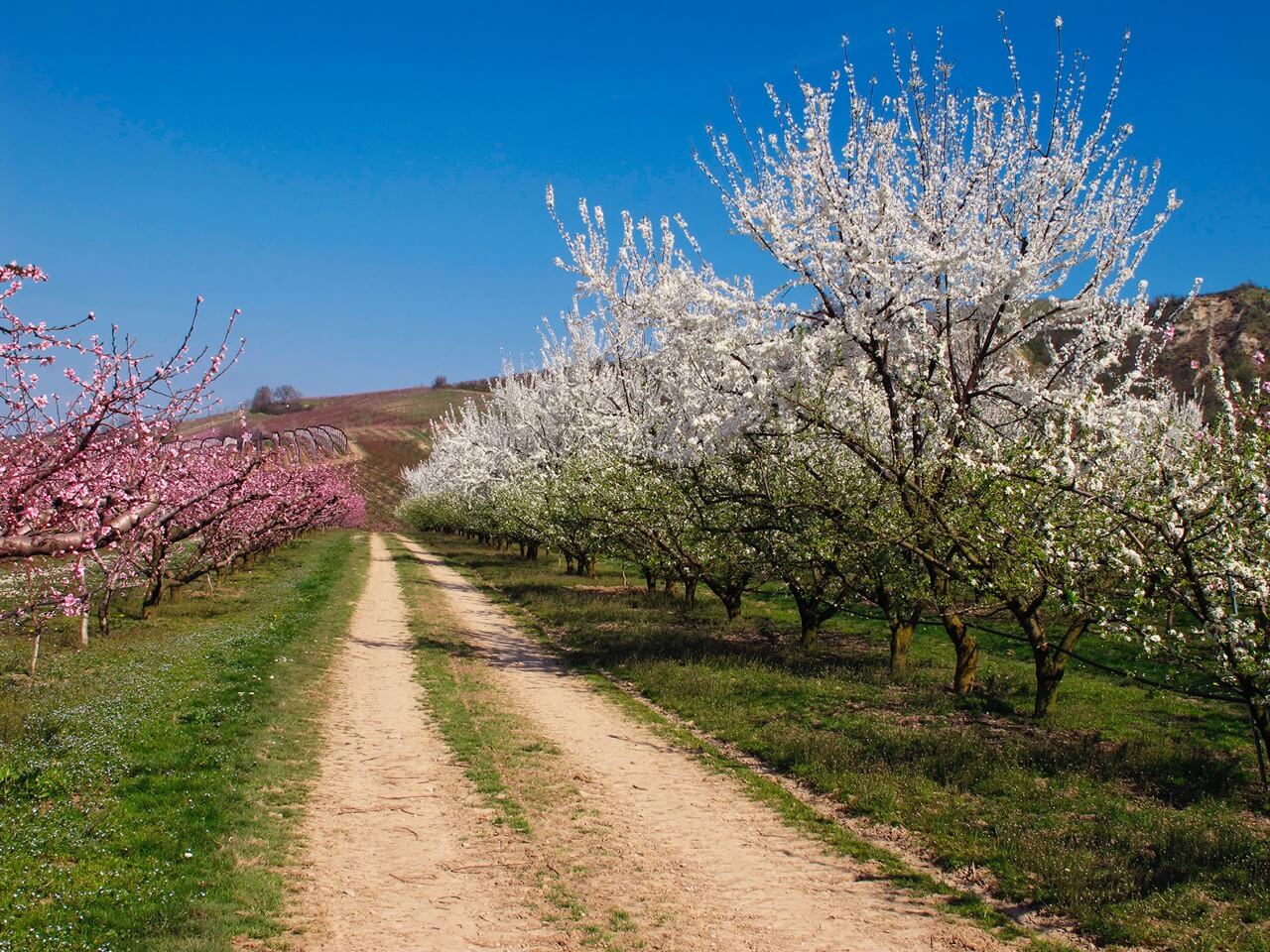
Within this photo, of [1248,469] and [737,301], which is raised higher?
[737,301]

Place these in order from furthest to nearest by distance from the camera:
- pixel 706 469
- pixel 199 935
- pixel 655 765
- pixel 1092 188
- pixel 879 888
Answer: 1. pixel 706 469
2. pixel 1092 188
3. pixel 655 765
4. pixel 879 888
5. pixel 199 935

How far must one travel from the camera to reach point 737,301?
518 inches

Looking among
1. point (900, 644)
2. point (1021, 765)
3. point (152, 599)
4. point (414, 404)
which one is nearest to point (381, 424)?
point (414, 404)

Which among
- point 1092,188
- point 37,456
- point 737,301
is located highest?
point 1092,188

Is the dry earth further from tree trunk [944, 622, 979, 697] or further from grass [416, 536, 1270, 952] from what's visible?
tree trunk [944, 622, 979, 697]

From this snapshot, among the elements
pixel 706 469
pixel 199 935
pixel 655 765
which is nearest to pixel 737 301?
pixel 706 469

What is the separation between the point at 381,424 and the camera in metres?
151

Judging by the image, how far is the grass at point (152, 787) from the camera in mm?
6191

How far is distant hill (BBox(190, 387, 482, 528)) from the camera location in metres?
118

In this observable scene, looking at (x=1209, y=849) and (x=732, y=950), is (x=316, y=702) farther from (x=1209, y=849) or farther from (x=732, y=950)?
(x=1209, y=849)

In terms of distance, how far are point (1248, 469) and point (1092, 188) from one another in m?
6.47

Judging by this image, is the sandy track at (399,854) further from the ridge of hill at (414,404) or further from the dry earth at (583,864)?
the ridge of hill at (414,404)

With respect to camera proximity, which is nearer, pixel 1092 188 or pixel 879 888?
pixel 879 888

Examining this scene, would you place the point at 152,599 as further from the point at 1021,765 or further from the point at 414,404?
the point at 414,404
